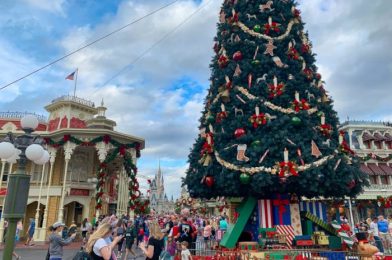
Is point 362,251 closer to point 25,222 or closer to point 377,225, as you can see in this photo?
point 377,225

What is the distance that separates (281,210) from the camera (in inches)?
404

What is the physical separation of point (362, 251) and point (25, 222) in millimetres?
27281

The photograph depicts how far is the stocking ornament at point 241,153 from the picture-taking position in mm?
9648

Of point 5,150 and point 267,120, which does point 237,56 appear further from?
point 5,150

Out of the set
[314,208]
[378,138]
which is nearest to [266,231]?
[314,208]

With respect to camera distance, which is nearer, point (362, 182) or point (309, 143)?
Result: point (309, 143)

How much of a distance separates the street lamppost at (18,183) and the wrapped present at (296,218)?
8296 millimetres

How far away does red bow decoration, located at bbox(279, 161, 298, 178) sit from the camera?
888 centimetres

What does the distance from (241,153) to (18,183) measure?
6529 mm

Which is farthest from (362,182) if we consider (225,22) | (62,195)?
(62,195)

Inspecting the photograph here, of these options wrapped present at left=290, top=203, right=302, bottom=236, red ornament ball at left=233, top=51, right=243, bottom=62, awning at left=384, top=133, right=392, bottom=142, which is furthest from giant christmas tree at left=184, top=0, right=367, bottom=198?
awning at left=384, top=133, right=392, bottom=142

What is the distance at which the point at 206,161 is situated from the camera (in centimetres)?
1062

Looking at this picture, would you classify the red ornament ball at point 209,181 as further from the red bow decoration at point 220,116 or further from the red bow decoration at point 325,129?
the red bow decoration at point 325,129

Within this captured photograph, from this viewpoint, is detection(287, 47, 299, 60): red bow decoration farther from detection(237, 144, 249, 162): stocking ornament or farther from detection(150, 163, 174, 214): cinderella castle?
detection(150, 163, 174, 214): cinderella castle
